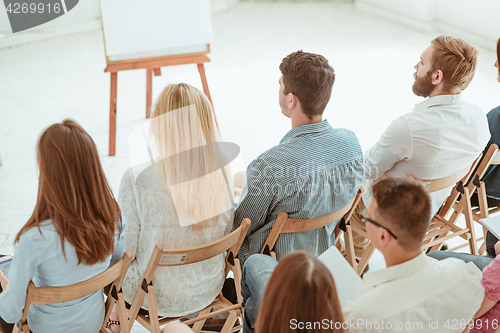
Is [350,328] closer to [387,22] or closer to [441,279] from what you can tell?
[441,279]

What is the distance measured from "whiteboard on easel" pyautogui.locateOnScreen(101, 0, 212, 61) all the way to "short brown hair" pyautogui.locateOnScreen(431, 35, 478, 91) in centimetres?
203

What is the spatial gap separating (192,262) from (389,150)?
48.4 inches

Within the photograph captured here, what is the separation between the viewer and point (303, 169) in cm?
197

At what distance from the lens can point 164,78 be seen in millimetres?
5055

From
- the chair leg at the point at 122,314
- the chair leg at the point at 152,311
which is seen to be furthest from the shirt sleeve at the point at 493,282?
the chair leg at the point at 122,314

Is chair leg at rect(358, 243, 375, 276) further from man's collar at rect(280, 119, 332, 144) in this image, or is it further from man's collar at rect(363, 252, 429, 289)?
man's collar at rect(363, 252, 429, 289)

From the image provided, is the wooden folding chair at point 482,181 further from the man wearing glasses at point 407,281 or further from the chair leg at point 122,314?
the chair leg at point 122,314

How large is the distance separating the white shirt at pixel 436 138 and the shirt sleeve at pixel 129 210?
1.33 m

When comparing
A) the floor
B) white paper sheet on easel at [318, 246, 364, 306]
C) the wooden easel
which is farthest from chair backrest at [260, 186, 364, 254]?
the wooden easel

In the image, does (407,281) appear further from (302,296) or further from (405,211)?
(302,296)

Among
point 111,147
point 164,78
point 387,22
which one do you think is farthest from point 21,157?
point 387,22

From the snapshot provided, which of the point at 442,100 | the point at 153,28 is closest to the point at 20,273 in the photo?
the point at 442,100

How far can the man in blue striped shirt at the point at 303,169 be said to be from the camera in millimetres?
1971

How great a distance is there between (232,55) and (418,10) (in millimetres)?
2635
